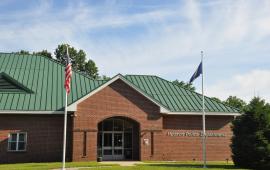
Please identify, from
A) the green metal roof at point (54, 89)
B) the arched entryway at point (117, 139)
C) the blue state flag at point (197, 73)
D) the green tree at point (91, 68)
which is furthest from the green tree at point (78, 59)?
the blue state flag at point (197, 73)

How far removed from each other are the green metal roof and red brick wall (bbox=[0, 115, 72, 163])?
36.6 inches

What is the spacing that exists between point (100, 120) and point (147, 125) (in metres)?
3.51

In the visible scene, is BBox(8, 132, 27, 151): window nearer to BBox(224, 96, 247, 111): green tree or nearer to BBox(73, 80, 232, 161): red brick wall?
BBox(73, 80, 232, 161): red brick wall

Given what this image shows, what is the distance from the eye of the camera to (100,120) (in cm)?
3055

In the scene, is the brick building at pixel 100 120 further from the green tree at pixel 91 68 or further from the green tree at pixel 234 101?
the green tree at pixel 234 101

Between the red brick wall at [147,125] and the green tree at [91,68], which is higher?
the green tree at [91,68]

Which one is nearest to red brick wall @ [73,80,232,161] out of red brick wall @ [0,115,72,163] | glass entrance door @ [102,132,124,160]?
red brick wall @ [0,115,72,163]

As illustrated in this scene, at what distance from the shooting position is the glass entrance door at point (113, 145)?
108 feet

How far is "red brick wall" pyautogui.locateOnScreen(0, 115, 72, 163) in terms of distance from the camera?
3008cm

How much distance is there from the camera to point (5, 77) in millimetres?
32719

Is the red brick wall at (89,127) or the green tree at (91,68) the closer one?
the red brick wall at (89,127)

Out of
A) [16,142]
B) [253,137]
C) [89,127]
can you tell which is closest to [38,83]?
[16,142]

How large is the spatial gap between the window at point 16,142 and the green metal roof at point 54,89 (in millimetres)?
1951

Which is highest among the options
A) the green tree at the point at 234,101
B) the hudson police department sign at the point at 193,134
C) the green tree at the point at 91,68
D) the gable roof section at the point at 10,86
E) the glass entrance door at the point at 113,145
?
the green tree at the point at 91,68
